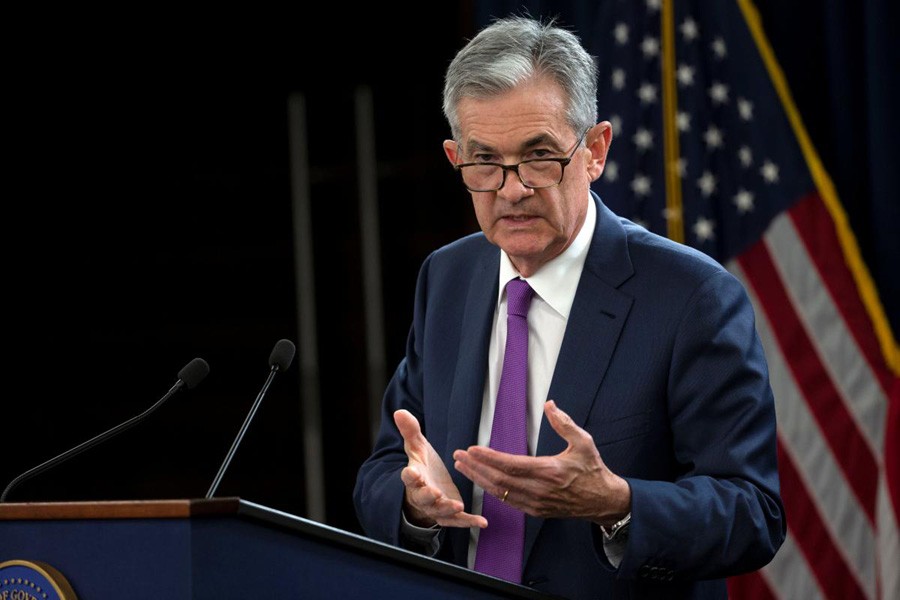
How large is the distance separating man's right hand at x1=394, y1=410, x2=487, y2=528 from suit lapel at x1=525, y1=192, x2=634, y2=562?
15 cm

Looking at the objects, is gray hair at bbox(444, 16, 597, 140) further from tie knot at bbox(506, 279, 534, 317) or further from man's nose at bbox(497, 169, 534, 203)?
tie knot at bbox(506, 279, 534, 317)

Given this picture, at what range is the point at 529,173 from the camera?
6.54ft

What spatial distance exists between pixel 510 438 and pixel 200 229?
140 inches

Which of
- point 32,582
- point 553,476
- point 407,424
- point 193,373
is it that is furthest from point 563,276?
point 32,582

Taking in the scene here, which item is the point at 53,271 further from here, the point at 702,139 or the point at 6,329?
the point at 702,139

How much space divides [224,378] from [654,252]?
345 centimetres

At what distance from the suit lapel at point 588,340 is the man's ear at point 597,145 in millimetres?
143

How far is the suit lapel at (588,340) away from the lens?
1945mm

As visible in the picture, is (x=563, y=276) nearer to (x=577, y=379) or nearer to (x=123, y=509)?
(x=577, y=379)

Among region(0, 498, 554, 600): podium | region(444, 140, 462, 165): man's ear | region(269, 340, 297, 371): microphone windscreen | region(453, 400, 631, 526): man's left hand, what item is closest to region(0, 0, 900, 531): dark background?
region(444, 140, 462, 165): man's ear

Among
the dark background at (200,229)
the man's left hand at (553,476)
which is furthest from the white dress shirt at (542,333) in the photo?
the dark background at (200,229)

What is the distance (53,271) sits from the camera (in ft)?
17.4

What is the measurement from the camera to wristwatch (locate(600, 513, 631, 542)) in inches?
69.3

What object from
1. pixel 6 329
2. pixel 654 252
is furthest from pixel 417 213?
pixel 654 252
